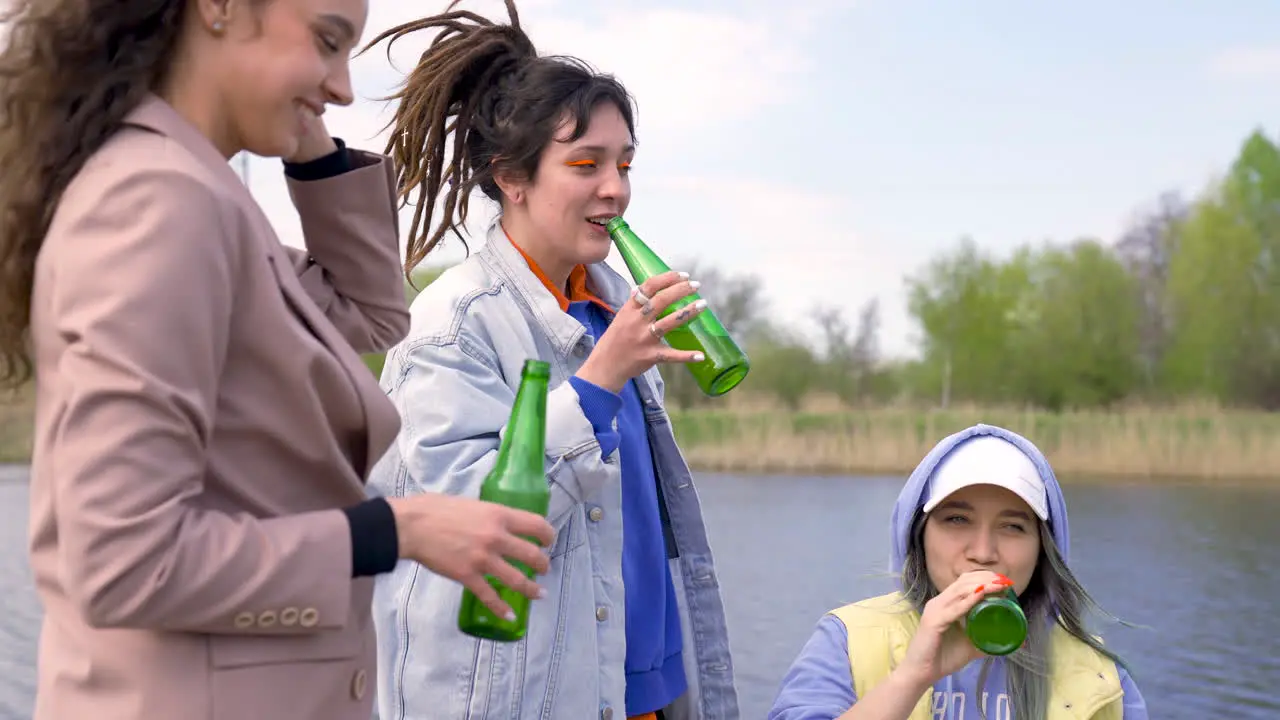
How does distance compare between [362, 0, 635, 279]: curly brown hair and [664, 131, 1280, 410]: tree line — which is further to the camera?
[664, 131, 1280, 410]: tree line

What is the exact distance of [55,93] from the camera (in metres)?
1.46

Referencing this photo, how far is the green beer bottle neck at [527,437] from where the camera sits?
1.87 m

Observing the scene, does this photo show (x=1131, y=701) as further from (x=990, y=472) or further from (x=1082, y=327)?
(x=1082, y=327)

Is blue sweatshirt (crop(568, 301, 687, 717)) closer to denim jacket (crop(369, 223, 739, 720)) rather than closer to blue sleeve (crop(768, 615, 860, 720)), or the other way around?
denim jacket (crop(369, 223, 739, 720))

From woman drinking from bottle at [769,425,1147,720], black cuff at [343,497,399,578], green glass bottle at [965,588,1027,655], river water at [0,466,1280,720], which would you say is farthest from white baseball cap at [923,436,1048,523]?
black cuff at [343,497,399,578]

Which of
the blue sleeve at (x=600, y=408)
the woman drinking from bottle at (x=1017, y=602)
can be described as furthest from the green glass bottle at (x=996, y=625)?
the blue sleeve at (x=600, y=408)

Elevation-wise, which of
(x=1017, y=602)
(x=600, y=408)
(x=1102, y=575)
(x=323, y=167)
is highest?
(x=323, y=167)

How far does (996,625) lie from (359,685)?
4.32ft

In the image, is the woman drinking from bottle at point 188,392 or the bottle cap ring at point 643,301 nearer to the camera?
the woman drinking from bottle at point 188,392

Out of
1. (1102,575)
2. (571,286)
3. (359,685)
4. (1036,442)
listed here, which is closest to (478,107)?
(571,286)

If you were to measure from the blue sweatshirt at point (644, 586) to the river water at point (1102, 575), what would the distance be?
79 centimetres

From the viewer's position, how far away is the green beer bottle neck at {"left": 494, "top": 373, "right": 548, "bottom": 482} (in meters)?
1.87

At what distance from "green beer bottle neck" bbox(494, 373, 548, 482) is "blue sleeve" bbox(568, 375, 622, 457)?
0.52 metres

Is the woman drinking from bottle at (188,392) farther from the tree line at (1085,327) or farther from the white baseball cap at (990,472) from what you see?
the tree line at (1085,327)
